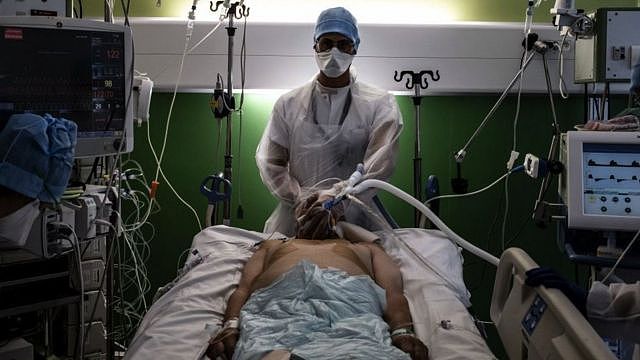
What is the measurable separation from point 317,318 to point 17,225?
94 cm

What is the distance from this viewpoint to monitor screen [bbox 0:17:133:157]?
7.02ft

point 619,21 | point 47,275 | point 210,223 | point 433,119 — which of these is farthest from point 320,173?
point 619,21

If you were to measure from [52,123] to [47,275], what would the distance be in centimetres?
65

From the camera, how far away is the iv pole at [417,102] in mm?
3125

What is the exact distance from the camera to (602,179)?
92.4 inches

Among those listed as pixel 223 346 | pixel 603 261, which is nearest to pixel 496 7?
pixel 603 261

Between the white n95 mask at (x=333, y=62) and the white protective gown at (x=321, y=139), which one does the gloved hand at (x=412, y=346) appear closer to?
the white protective gown at (x=321, y=139)

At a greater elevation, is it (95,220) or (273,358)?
(95,220)

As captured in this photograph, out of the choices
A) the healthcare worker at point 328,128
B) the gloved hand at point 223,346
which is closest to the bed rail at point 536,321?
the gloved hand at point 223,346

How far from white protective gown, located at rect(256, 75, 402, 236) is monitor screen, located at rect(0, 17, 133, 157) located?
28.9 inches

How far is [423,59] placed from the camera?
133 inches

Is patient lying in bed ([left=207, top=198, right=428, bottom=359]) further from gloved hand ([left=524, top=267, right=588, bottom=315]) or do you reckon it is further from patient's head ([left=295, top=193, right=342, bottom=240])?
gloved hand ([left=524, top=267, right=588, bottom=315])

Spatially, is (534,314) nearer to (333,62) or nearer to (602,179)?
(602,179)

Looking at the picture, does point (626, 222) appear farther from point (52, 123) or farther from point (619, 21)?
point (52, 123)
